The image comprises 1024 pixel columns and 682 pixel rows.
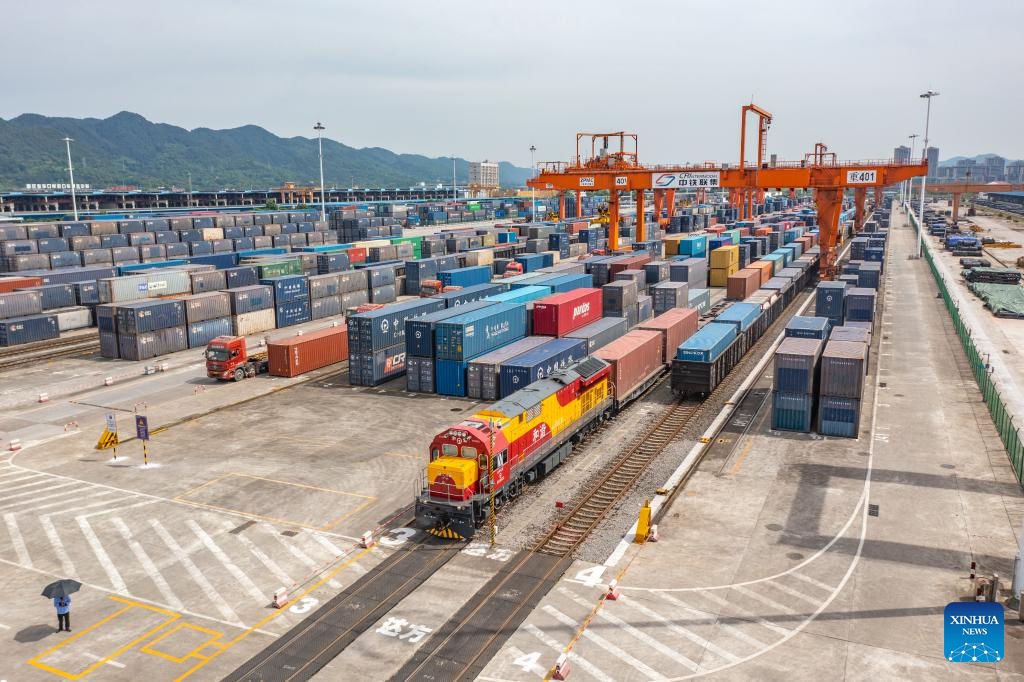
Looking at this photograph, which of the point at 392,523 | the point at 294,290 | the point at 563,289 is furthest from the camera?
the point at 294,290

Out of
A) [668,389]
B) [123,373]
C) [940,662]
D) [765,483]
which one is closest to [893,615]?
[940,662]

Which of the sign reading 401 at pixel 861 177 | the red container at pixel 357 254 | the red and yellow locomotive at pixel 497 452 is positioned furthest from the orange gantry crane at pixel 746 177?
the red and yellow locomotive at pixel 497 452

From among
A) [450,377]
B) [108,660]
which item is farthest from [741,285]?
[108,660]

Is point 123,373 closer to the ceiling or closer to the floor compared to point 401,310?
closer to the floor

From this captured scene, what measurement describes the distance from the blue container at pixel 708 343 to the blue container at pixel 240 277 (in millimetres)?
47360

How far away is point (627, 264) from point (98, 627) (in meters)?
65.1

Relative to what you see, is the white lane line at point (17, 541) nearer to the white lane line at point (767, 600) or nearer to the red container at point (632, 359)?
the white lane line at point (767, 600)

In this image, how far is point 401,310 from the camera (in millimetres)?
→ 52375

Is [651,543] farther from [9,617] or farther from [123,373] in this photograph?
[123,373]

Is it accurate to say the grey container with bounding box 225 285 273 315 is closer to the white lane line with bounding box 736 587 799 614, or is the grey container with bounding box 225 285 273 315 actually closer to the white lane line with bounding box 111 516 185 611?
the white lane line with bounding box 111 516 185 611

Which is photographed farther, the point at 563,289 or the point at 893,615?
the point at 563,289

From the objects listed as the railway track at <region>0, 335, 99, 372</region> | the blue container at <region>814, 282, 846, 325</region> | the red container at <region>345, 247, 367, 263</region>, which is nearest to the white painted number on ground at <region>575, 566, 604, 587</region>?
the blue container at <region>814, 282, 846, 325</region>

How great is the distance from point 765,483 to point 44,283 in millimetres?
74372

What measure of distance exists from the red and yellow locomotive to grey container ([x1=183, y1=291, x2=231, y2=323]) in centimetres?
4020
